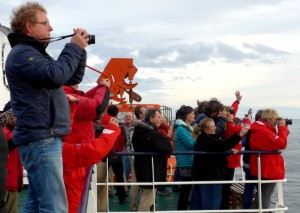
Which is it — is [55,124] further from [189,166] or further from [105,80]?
[189,166]

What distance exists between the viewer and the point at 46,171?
2.79 m

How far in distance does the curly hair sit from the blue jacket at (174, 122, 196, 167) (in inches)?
158

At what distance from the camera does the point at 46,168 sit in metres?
2.79

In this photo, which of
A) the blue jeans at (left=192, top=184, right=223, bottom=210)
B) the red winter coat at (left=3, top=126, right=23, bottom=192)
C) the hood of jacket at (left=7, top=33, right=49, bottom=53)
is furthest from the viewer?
the blue jeans at (left=192, top=184, right=223, bottom=210)

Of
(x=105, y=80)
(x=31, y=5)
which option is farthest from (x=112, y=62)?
(x=31, y=5)

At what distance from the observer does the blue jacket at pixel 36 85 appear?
106 inches

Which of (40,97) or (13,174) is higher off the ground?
(40,97)

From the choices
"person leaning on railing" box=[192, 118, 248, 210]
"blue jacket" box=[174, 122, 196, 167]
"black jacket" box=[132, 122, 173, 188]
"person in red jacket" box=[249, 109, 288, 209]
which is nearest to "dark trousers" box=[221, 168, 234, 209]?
"blue jacket" box=[174, 122, 196, 167]

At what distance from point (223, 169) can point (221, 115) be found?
114cm

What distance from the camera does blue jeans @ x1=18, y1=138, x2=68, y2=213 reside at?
2.78 meters

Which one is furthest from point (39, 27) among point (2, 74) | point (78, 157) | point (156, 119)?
point (2, 74)

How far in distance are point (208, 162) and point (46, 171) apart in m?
3.46

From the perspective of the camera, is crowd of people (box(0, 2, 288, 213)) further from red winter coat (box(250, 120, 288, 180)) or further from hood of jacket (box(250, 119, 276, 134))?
hood of jacket (box(250, 119, 276, 134))

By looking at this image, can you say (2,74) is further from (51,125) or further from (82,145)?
(51,125)
